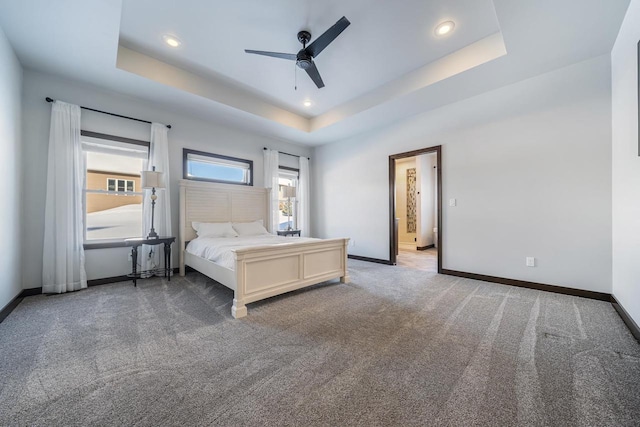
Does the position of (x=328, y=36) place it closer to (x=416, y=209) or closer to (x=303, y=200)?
(x=303, y=200)

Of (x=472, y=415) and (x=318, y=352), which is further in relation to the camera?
(x=318, y=352)

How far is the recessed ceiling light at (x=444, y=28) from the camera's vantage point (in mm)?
2600

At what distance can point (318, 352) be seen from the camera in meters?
1.76

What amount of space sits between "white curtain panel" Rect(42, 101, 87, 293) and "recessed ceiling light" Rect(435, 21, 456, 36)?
460 cm

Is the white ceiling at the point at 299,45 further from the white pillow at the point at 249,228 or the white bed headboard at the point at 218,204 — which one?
the white pillow at the point at 249,228

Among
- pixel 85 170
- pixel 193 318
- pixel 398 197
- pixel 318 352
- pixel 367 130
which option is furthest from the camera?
pixel 398 197

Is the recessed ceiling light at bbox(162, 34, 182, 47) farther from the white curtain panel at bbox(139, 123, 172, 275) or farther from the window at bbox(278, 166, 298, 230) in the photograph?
the window at bbox(278, 166, 298, 230)

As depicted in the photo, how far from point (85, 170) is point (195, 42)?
2.45 m

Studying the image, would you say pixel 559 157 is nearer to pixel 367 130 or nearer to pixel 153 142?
pixel 367 130

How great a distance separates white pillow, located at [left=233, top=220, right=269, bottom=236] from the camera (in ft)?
14.7

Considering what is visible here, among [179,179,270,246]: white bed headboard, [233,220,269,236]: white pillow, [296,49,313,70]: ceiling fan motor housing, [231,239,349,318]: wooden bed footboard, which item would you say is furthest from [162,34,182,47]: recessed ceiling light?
[233,220,269,236]: white pillow

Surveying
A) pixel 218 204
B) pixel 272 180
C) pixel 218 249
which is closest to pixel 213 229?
pixel 218 204

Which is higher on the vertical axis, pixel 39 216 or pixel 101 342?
pixel 39 216

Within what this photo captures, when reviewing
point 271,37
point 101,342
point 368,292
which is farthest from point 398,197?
point 101,342
